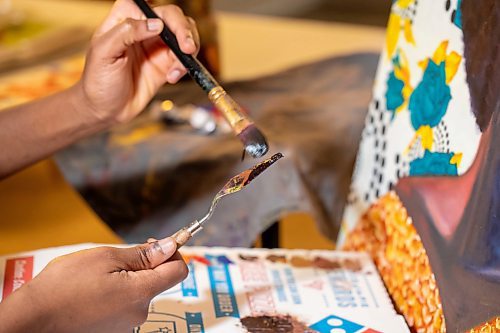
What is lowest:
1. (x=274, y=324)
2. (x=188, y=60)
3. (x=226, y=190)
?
(x=274, y=324)

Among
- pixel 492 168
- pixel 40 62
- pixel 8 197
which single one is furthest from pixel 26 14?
pixel 492 168

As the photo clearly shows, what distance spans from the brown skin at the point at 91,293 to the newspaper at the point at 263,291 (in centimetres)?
10

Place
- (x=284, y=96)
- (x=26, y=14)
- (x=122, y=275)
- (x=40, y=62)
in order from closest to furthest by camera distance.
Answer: (x=122, y=275) < (x=284, y=96) < (x=40, y=62) < (x=26, y=14)

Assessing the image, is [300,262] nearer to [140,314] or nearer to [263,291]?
[263,291]

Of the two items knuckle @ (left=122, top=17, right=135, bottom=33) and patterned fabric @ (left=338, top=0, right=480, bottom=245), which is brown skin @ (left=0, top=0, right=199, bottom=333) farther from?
patterned fabric @ (left=338, top=0, right=480, bottom=245)

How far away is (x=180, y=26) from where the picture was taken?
84 centimetres

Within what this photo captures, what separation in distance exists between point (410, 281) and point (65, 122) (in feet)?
1.49

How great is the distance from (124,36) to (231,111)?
17 centimetres

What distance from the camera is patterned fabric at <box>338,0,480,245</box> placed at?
0.73m

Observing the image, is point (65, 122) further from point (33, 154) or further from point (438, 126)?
point (438, 126)

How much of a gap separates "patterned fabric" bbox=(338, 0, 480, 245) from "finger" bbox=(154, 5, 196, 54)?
24cm

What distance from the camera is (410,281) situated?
2.61ft

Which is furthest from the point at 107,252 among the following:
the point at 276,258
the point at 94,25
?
the point at 94,25

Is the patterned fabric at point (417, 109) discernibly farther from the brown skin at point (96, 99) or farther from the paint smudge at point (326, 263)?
the brown skin at point (96, 99)
